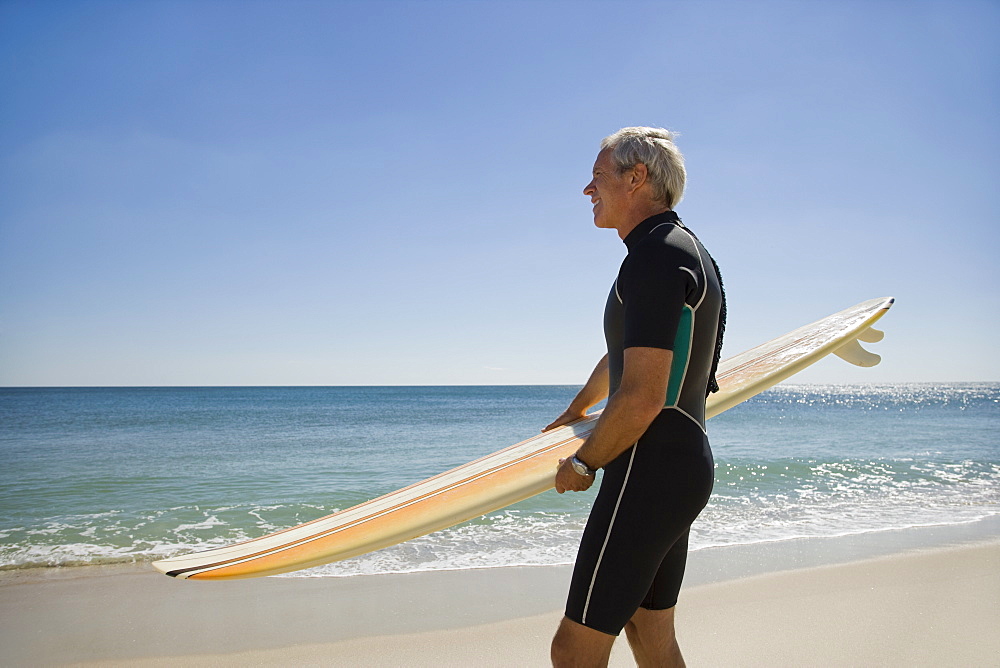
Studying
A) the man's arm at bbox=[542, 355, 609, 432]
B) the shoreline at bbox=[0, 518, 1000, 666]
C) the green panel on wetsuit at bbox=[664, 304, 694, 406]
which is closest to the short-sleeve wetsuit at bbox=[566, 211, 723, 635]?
the green panel on wetsuit at bbox=[664, 304, 694, 406]

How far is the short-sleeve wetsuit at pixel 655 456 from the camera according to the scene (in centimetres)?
122

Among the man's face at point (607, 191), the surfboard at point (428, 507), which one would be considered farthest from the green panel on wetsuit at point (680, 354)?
the surfboard at point (428, 507)

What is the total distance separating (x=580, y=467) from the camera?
4.32ft

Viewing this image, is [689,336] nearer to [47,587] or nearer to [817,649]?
[817,649]

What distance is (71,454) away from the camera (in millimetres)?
12234

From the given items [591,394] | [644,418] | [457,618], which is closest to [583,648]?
[644,418]

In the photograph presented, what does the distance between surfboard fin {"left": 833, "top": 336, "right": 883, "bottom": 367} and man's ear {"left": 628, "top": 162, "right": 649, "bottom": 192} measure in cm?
150

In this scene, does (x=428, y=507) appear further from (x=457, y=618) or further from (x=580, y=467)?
(x=457, y=618)

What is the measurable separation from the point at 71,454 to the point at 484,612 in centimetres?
1228

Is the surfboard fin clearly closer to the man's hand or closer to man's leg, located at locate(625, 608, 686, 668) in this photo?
man's leg, located at locate(625, 608, 686, 668)

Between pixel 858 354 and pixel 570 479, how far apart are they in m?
1.76

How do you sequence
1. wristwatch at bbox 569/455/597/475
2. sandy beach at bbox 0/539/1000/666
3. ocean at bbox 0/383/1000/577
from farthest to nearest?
ocean at bbox 0/383/1000/577
sandy beach at bbox 0/539/1000/666
wristwatch at bbox 569/455/597/475

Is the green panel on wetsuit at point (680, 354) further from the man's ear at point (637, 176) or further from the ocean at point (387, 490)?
the ocean at point (387, 490)

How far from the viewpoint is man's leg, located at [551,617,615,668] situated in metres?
1.24
